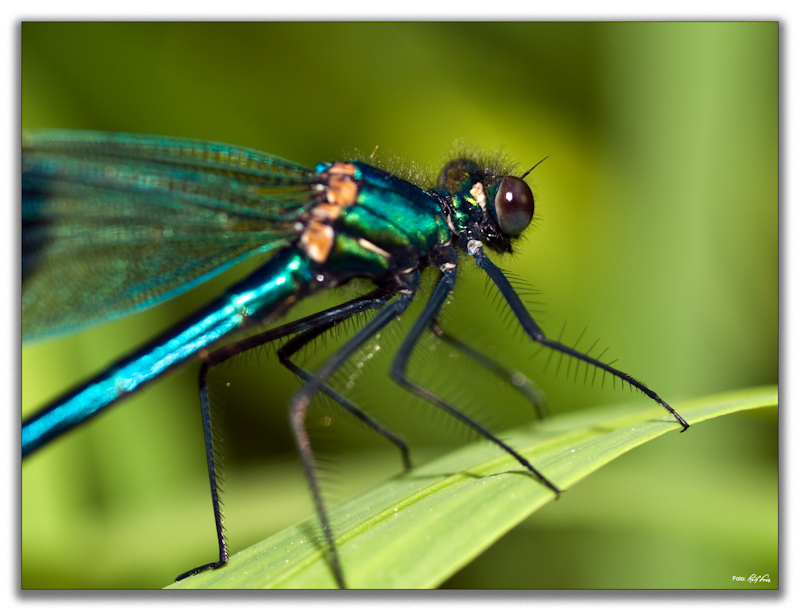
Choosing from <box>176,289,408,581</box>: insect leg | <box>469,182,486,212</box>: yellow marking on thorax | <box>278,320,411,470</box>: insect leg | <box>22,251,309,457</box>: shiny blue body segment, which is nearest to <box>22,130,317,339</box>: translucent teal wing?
<box>22,251,309,457</box>: shiny blue body segment

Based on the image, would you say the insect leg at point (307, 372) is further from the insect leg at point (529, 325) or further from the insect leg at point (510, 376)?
the insect leg at point (529, 325)

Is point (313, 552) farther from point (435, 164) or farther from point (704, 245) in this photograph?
point (704, 245)

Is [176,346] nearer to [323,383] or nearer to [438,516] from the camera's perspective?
[323,383]

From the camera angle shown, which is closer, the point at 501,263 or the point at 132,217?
the point at 132,217

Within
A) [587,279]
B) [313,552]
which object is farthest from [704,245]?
[313,552]

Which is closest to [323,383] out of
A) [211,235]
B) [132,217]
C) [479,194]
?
[211,235]

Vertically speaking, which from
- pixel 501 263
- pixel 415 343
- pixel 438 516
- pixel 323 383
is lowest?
pixel 438 516
